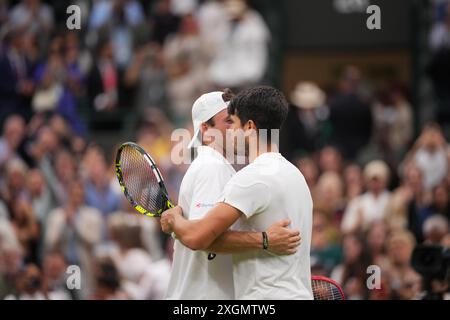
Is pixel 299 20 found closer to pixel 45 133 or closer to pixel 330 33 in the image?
pixel 330 33

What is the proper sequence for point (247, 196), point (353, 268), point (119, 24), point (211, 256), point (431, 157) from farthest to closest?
point (119, 24) < point (431, 157) < point (353, 268) < point (211, 256) < point (247, 196)

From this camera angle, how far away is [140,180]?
23.7 ft

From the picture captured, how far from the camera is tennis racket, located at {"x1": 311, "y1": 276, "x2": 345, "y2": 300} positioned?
23.1 feet

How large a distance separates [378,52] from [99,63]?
398 centimetres

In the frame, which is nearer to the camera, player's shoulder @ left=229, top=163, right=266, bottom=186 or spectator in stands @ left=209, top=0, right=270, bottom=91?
player's shoulder @ left=229, top=163, right=266, bottom=186

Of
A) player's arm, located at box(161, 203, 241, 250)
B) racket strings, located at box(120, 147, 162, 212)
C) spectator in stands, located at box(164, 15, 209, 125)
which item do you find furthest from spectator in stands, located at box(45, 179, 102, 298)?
player's arm, located at box(161, 203, 241, 250)

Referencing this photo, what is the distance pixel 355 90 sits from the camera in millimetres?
15156

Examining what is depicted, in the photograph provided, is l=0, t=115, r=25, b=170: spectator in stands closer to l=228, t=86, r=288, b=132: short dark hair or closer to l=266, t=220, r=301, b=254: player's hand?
l=228, t=86, r=288, b=132: short dark hair

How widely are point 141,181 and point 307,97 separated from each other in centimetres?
876

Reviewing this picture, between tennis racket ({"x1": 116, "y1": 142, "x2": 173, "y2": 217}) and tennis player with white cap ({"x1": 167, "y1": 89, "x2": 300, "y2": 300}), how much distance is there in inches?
6.0

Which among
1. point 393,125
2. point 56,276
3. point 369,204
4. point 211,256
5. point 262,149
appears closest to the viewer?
point 262,149

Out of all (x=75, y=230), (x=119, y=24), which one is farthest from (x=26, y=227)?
(x=119, y=24)

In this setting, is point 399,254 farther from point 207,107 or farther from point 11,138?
point 11,138
